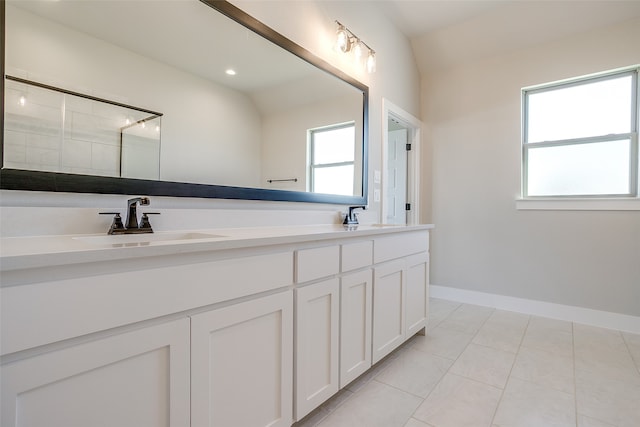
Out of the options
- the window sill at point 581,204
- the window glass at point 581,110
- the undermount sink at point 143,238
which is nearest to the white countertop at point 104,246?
the undermount sink at point 143,238

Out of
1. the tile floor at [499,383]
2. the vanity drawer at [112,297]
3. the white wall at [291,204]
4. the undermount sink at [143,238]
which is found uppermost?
the white wall at [291,204]

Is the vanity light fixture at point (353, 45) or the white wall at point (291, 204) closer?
the white wall at point (291, 204)

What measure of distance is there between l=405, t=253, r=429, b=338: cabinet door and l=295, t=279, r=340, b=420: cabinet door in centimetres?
81

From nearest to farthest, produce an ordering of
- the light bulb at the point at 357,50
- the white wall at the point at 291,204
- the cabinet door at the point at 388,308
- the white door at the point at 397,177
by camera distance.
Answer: the white wall at the point at 291,204 < the cabinet door at the point at 388,308 < the light bulb at the point at 357,50 < the white door at the point at 397,177

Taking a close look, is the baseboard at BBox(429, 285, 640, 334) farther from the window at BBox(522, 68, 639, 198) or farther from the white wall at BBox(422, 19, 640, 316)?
the window at BBox(522, 68, 639, 198)

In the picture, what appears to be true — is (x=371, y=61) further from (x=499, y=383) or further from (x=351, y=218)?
(x=499, y=383)

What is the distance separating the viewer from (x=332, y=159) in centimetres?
221

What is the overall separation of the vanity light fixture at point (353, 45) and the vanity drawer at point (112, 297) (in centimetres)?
185

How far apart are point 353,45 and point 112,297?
2.31 m

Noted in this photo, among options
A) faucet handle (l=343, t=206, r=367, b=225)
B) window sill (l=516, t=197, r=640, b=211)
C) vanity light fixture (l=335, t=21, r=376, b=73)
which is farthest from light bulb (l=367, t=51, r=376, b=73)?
window sill (l=516, t=197, r=640, b=211)

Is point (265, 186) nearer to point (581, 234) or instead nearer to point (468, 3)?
point (468, 3)

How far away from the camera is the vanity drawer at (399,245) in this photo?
1724 millimetres

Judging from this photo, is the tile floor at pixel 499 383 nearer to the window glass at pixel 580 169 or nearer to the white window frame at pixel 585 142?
the white window frame at pixel 585 142

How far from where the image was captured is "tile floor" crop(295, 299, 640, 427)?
141 centimetres
